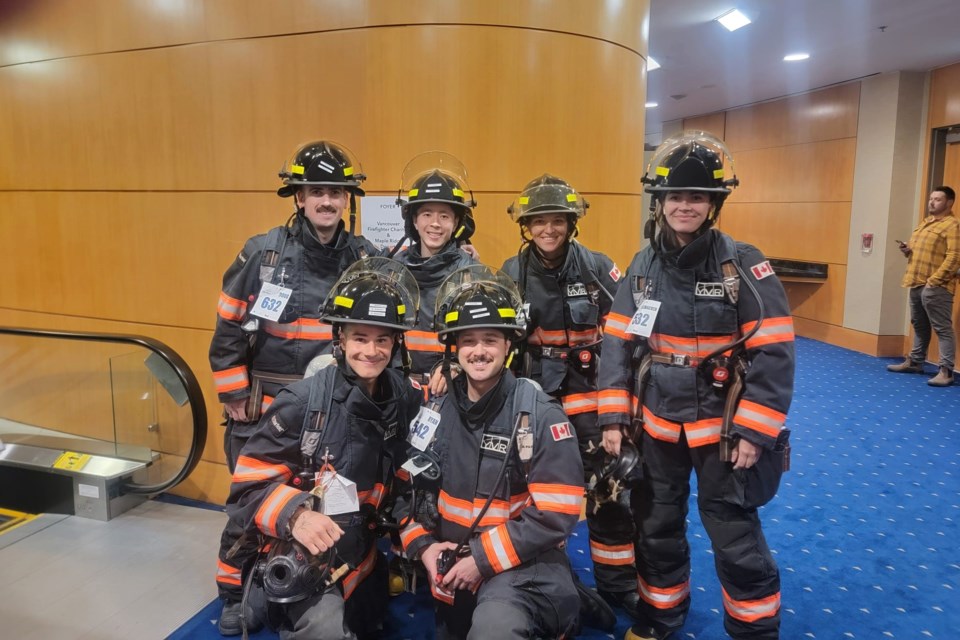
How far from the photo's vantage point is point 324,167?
2785 mm

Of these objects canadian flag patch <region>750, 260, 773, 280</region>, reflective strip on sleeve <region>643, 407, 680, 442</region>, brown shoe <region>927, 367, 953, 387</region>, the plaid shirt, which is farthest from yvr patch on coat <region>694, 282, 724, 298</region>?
brown shoe <region>927, 367, 953, 387</region>

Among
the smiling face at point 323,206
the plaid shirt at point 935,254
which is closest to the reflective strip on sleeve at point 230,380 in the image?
the smiling face at point 323,206

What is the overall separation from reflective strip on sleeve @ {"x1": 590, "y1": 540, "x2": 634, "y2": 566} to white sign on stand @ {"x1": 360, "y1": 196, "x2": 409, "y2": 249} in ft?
6.53

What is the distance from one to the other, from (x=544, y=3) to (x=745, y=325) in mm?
2143

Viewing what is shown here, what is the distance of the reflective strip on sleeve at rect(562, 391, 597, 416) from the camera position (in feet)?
9.84

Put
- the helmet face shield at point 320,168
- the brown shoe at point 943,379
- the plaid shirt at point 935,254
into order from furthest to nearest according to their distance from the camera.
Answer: the brown shoe at point 943,379
the plaid shirt at point 935,254
the helmet face shield at point 320,168

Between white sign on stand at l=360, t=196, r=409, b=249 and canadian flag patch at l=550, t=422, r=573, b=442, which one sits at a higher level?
white sign on stand at l=360, t=196, r=409, b=249

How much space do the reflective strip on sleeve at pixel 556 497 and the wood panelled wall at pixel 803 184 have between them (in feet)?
27.7

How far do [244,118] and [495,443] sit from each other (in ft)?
8.79

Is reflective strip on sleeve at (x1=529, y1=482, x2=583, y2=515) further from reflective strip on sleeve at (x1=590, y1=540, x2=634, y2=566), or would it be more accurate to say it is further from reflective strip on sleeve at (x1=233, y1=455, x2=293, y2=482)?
reflective strip on sleeve at (x1=590, y1=540, x2=634, y2=566)

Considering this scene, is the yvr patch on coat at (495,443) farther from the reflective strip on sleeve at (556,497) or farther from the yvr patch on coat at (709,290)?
the yvr patch on coat at (709,290)

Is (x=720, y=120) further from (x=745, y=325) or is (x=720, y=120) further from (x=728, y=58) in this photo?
(x=745, y=325)

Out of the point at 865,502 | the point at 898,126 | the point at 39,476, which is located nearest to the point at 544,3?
the point at 865,502

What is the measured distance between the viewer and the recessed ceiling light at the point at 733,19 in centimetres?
583
